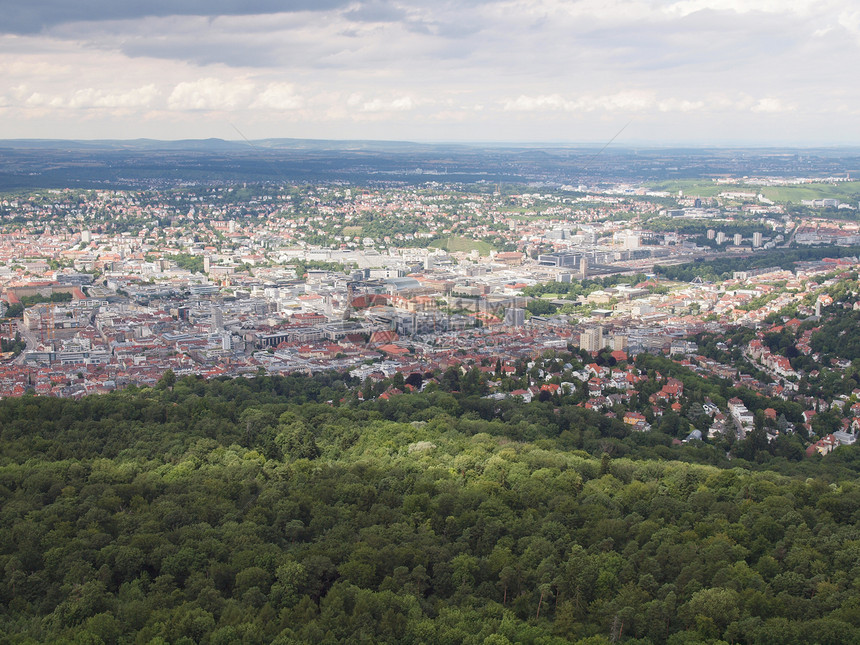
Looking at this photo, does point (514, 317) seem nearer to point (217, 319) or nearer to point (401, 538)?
point (217, 319)

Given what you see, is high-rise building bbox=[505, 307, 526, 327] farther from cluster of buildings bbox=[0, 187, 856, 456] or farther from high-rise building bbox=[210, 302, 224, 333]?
high-rise building bbox=[210, 302, 224, 333]

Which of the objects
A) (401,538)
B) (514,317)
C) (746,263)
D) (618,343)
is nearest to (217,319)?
(514,317)

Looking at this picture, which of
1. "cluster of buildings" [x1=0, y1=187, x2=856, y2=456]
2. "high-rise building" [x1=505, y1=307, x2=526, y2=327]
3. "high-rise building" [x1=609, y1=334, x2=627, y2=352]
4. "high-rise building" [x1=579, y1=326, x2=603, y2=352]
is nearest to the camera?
"cluster of buildings" [x1=0, y1=187, x2=856, y2=456]

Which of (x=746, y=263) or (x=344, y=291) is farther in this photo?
(x=746, y=263)

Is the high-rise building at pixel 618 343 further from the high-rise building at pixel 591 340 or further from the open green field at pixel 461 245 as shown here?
the open green field at pixel 461 245

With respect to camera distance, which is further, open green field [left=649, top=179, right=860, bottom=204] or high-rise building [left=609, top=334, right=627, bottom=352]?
open green field [left=649, top=179, right=860, bottom=204]

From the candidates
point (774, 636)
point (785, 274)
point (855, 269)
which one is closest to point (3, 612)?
point (774, 636)

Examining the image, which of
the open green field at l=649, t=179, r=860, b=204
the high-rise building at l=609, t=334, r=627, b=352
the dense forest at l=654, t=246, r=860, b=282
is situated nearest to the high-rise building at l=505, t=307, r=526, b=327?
the high-rise building at l=609, t=334, r=627, b=352
